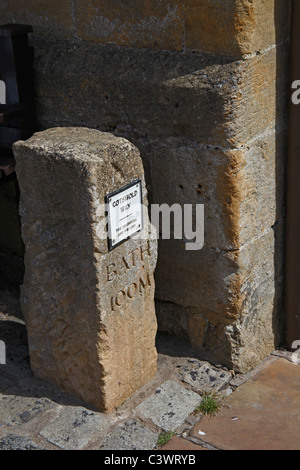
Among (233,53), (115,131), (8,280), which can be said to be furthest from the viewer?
(8,280)

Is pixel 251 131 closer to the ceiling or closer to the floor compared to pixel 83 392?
closer to the ceiling

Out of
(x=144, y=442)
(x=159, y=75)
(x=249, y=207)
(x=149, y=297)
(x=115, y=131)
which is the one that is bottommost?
(x=144, y=442)

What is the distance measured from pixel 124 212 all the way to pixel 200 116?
67cm

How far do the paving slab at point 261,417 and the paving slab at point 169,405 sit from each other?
11 cm

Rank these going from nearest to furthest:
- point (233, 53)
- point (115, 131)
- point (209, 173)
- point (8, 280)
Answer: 1. point (233, 53)
2. point (209, 173)
3. point (115, 131)
4. point (8, 280)

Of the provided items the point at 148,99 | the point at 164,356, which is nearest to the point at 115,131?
the point at 148,99

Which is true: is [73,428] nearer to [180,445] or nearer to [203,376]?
[180,445]

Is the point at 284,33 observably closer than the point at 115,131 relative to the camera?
Yes

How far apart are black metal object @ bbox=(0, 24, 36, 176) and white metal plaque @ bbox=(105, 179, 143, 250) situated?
0.95 metres

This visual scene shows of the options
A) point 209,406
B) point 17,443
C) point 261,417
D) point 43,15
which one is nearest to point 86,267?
point 17,443

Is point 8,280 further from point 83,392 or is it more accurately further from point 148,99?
point 148,99

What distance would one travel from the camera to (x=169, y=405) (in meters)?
3.95

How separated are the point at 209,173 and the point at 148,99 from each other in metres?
0.53

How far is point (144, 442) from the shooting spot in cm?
370
